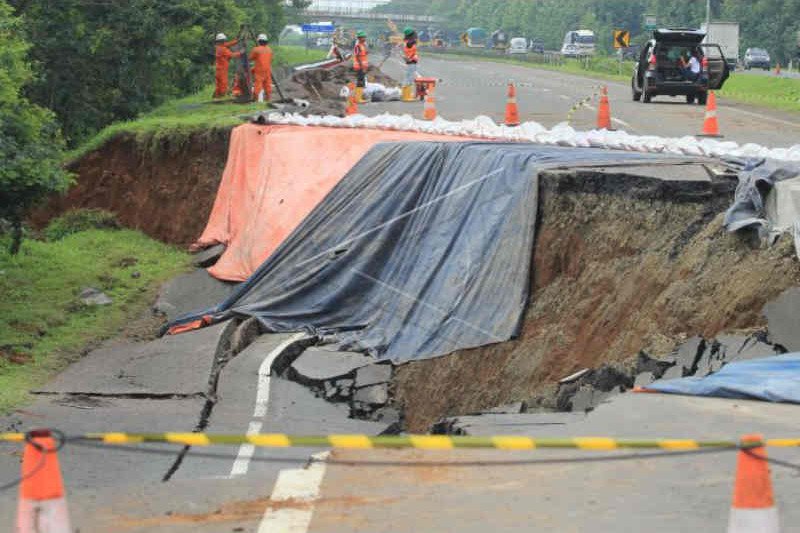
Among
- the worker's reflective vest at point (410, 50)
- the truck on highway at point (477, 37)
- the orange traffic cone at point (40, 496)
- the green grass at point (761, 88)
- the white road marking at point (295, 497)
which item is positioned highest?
the orange traffic cone at point (40, 496)

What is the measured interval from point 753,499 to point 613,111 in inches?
997

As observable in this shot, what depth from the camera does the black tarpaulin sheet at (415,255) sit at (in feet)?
53.8

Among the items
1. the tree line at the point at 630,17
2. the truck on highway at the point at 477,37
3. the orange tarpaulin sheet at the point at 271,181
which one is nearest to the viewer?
the orange tarpaulin sheet at the point at 271,181

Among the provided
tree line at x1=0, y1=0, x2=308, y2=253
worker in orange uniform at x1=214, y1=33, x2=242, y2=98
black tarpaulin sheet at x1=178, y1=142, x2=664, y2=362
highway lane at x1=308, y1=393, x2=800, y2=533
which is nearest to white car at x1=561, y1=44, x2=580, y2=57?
tree line at x1=0, y1=0, x2=308, y2=253

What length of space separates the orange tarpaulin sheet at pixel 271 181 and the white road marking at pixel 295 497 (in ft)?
41.1

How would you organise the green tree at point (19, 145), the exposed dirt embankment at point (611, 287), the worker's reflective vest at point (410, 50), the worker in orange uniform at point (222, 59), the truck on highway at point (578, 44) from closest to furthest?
1. the exposed dirt embankment at point (611, 287)
2. the green tree at point (19, 145)
3. the worker in orange uniform at point (222, 59)
4. the worker's reflective vest at point (410, 50)
5. the truck on highway at point (578, 44)

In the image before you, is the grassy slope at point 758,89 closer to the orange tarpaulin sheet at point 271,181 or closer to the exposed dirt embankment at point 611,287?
the orange tarpaulin sheet at point 271,181

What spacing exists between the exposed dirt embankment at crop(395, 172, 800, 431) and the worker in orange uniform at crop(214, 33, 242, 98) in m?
16.5

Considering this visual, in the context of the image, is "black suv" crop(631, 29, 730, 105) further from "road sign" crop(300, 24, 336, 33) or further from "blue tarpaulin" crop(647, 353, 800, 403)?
"road sign" crop(300, 24, 336, 33)

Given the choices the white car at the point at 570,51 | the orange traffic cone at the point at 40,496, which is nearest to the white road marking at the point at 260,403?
the orange traffic cone at the point at 40,496

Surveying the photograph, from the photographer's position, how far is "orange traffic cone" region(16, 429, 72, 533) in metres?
5.78

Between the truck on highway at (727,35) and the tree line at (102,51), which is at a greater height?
the tree line at (102,51)

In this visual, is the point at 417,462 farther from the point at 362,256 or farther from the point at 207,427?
the point at 362,256

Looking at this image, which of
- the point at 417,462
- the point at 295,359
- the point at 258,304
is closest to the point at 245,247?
the point at 258,304
